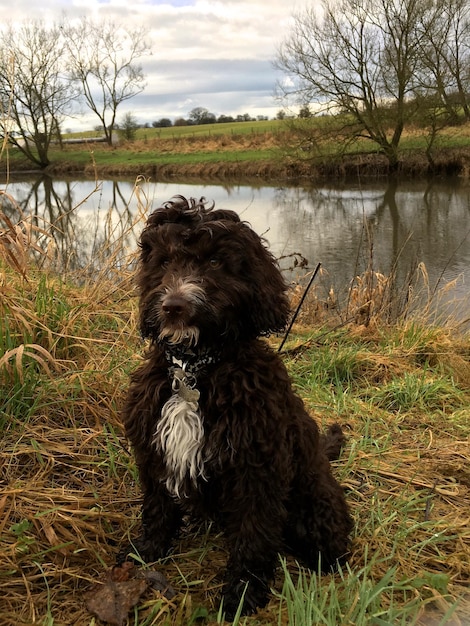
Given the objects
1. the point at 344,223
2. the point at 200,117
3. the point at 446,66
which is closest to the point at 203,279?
the point at 344,223

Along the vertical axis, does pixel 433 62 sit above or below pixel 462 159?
above

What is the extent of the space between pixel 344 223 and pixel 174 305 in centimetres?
1288

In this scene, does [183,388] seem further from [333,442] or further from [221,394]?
[333,442]

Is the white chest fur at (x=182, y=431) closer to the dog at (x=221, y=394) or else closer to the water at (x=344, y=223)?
the dog at (x=221, y=394)

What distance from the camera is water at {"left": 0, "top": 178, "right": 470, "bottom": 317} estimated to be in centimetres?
739

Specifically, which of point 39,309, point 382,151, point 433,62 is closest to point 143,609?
point 39,309

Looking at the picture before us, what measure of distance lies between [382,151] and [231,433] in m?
23.2

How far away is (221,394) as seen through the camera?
1896 mm

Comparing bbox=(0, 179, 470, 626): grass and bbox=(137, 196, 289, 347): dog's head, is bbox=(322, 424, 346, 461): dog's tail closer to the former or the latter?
bbox=(0, 179, 470, 626): grass

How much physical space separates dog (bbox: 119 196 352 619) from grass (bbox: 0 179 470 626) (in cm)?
24

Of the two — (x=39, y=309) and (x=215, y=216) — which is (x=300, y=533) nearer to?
(x=215, y=216)

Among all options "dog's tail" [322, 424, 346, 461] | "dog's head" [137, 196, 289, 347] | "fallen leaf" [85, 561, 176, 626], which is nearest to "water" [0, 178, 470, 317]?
"dog's tail" [322, 424, 346, 461]

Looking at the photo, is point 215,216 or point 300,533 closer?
point 215,216

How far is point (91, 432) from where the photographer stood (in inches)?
113
